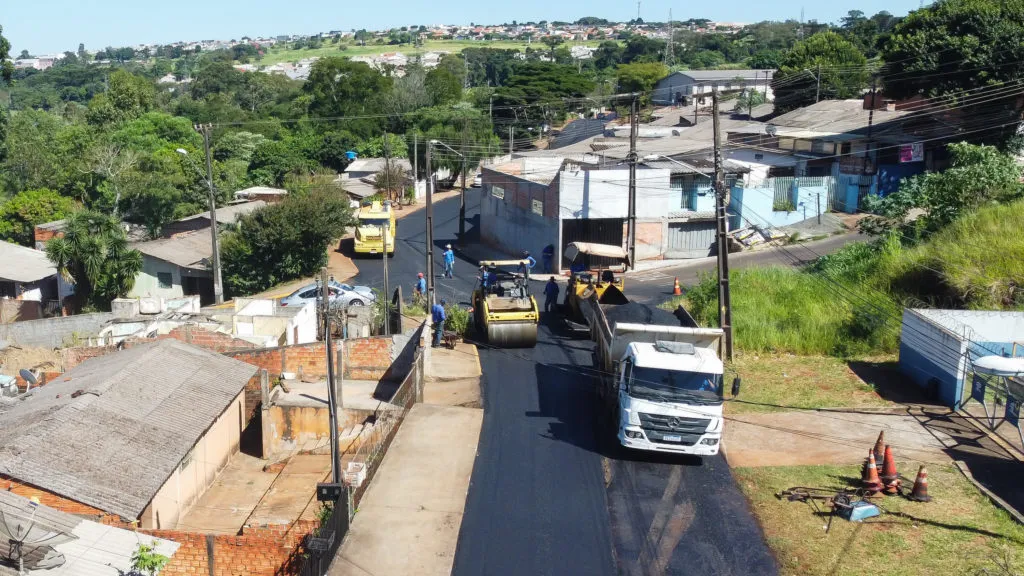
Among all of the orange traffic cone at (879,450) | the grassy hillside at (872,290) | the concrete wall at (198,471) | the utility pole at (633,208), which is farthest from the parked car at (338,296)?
the orange traffic cone at (879,450)

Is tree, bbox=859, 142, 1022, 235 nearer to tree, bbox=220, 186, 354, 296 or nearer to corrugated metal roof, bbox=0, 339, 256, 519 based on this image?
tree, bbox=220, 186, 354, 296

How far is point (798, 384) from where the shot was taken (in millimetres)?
21344

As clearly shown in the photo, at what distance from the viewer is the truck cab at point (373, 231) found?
1517 inches

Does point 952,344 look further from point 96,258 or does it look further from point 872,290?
point 96,258

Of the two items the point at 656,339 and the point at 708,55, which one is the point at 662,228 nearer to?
the point at 656,339

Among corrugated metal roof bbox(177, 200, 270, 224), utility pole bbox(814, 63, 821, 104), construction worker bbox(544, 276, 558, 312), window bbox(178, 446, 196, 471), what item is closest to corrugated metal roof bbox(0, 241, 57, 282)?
corrugated metal roof bbox(177, 200, 270, 224)

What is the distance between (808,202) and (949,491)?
2552cm

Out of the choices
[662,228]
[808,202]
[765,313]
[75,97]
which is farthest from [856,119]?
[75,97]

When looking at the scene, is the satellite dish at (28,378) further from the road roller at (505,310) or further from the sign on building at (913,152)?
the sign on building at (913,152)

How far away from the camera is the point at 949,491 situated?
15.4 meters

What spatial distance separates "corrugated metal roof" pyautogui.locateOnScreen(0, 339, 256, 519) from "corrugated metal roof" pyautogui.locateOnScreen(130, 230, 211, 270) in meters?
14.0

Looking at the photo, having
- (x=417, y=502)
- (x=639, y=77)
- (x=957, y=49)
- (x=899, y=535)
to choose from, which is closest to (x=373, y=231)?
(x=417, y=502)

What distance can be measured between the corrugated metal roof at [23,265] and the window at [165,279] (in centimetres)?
501

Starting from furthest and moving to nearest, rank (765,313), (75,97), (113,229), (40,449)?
(75,97) < (113,229) < (765,313) < (40,449)
